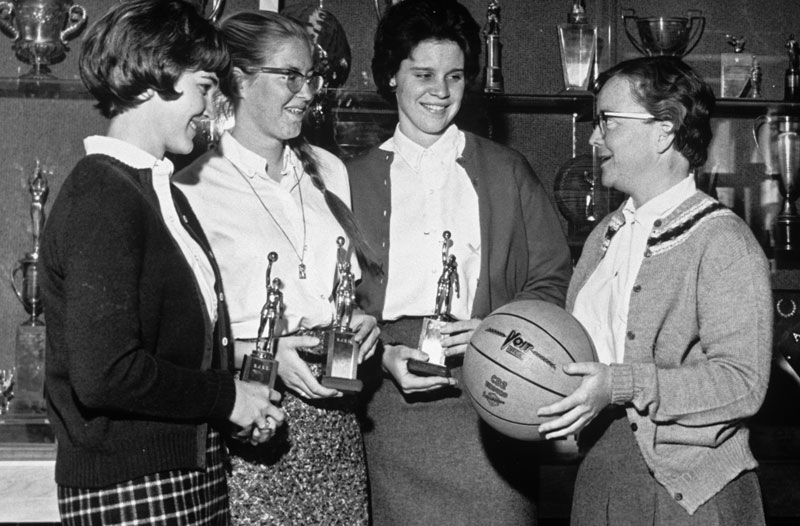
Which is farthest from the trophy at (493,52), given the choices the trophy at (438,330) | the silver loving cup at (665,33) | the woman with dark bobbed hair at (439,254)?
the trophy at (438,330)

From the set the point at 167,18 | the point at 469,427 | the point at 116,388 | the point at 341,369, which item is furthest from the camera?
the point at 469,427

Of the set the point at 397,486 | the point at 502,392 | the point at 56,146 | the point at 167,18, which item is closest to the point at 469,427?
the point at 397,486

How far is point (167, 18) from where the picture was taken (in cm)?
216

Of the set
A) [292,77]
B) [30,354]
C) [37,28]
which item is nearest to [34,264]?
[30,354]

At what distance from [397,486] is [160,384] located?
42.1 inches

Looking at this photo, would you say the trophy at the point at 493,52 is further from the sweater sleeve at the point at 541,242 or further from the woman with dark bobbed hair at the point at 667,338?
the woman with dark bobbed hair at the point at 667,338

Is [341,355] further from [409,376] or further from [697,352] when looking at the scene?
[697,352]

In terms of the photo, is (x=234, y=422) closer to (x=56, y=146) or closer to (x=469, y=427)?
(x=469, y=427)

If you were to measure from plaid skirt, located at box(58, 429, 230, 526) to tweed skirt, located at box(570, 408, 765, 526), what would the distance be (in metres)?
0.96

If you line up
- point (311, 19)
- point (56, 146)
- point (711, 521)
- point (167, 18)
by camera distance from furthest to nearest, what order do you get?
point (56, 146)
point (311, 19)
point (711, 521)
point (167, 18)

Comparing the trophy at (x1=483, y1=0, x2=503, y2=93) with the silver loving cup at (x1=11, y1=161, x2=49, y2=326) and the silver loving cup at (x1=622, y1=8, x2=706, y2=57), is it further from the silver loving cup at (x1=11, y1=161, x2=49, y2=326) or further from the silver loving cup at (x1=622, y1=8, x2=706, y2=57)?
the silver loving cup at (x1=11, y1=161, x2=49, y2=326)

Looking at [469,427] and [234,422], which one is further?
[469,427]

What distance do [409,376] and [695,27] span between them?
7.35 feet

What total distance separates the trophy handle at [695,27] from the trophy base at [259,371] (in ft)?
7.85
